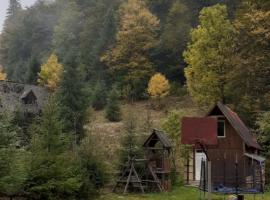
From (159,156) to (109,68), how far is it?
1656 inches

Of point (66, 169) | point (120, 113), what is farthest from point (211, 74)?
point (66, 169)

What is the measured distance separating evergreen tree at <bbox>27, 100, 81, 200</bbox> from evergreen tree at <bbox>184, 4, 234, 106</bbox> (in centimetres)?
2770

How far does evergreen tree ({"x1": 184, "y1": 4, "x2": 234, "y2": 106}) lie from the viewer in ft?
165

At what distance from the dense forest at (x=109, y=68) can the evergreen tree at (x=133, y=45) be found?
152 millimetres

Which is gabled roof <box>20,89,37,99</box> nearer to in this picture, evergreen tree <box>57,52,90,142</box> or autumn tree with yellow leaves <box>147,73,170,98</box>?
evergreen tree <box>57,52,90,142</box>

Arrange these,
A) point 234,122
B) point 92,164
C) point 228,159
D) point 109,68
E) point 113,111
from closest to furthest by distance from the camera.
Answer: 1. point 92,164
2. point 234,122
3. point 228,159
4. point 113,111
5. point 109,68

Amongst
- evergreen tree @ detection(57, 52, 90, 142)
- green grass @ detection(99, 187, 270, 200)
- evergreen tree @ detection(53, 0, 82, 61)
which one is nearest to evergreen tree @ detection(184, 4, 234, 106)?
evergreen tree @ detection(57, 52, 90, 142)

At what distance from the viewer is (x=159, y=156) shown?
33.1 m

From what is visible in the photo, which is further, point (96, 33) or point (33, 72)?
point (96, 33)

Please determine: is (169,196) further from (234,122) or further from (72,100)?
(72,100)

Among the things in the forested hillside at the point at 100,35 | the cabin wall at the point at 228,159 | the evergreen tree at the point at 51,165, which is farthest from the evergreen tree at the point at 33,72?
the evergreen tree at the point at 51,165

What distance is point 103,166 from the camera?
2828 cm

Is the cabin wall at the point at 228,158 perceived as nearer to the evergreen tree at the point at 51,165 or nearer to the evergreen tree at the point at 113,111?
the evergreen tree at the point at 51,165

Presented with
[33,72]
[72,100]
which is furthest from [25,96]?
[33,72]
